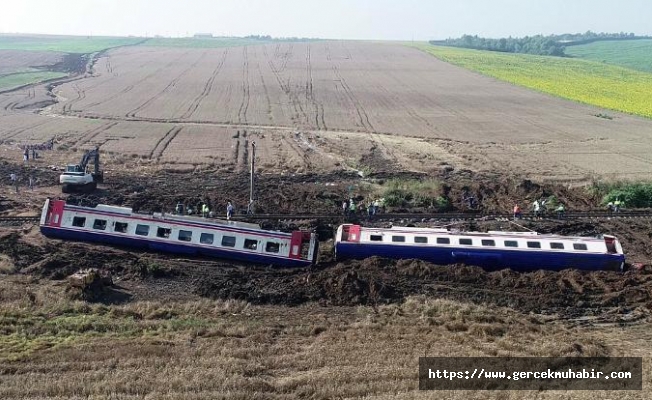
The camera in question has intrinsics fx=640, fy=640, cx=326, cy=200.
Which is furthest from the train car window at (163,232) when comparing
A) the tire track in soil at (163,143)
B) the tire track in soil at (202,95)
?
the tire track in soil at (202,95)

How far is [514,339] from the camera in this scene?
1864 centimetres

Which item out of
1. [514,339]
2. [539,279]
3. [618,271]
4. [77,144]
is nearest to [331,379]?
[514,339]

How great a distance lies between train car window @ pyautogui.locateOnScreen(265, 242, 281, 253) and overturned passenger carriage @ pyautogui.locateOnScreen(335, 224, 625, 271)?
2.40m

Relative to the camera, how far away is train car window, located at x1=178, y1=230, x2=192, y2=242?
1048 inches

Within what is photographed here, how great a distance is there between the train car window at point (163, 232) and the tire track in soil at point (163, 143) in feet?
67.0

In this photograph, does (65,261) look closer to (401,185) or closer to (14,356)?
(14,356)

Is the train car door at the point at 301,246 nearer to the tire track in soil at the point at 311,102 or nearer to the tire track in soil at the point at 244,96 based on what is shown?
the tire track in soil at the point at 311,102

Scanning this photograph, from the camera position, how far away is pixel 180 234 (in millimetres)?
26750

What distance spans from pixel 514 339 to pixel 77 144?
4206 cm

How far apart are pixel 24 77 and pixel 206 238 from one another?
87998 millimetres

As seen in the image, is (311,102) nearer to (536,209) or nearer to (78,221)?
(536,209)

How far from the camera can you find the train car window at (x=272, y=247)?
2577cm

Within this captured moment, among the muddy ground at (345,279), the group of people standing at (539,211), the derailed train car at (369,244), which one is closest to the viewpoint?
the muddy ground at (345,279)

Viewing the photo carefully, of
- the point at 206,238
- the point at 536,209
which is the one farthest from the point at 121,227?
the point at 536,209
